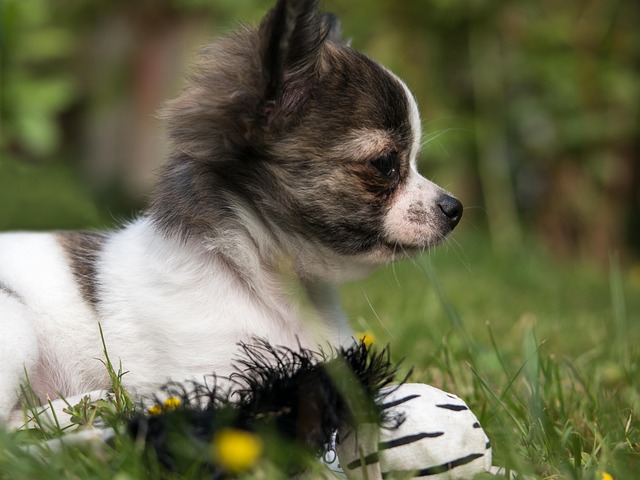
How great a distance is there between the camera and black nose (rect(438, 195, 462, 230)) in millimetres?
2855

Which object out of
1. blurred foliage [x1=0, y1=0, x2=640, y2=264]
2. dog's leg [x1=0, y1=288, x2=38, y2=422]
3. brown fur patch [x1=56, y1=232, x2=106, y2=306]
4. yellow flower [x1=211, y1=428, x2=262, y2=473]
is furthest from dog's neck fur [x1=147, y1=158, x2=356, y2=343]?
blurred foliage [x1=0, y1=0, x2=640, y2=264]

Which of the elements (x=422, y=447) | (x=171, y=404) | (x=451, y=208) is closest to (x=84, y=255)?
(x=171, y=404)

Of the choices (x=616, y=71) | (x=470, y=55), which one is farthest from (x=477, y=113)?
(x=616, y=71)

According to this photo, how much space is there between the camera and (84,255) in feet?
9.95

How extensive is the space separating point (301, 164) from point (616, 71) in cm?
695

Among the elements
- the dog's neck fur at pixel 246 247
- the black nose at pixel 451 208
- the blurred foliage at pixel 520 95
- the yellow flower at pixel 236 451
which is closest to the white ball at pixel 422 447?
the yellow flower at pixel 236 451

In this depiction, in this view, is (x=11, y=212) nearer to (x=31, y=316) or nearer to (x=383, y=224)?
(x=31, y=316)

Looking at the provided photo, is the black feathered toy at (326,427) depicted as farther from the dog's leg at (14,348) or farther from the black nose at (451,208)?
the black nose at (451,208)

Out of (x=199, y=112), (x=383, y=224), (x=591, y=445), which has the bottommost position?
(x=591, y=445)

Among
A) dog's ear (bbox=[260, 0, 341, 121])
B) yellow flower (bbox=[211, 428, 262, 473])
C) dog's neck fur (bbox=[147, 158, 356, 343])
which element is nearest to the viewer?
yellow flower (bbox=[211, 428, 262, 473])

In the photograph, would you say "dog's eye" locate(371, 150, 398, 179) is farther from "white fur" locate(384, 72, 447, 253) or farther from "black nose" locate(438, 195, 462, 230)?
"black nose" locate(438, 195, 462, 230)

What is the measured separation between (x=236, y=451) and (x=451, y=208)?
131cm

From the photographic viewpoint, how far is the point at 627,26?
891cm

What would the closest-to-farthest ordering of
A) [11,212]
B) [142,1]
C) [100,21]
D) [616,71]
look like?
[11,212]
[616,71]
[142,1]
[100,21]
